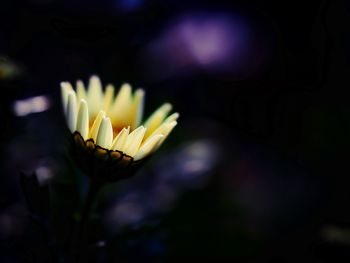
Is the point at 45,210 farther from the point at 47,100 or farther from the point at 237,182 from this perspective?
the point at 237,182

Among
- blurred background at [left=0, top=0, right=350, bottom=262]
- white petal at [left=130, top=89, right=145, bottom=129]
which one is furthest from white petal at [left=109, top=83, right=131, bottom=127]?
blurred background at [left=0, top=0, right=350, bottom=262]

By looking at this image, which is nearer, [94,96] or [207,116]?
[94,96]

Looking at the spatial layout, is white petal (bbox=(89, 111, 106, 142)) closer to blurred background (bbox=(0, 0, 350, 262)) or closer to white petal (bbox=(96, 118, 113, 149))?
white petal (bbox=(96, 118, 113, 149))

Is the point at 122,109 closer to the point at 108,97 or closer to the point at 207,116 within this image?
the point at 108,97

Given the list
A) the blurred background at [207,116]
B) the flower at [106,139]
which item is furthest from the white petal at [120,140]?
the blurred background at [207,116]

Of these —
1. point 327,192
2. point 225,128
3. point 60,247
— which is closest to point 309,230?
point 327,192

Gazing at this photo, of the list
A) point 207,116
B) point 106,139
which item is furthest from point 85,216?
point 207,116
